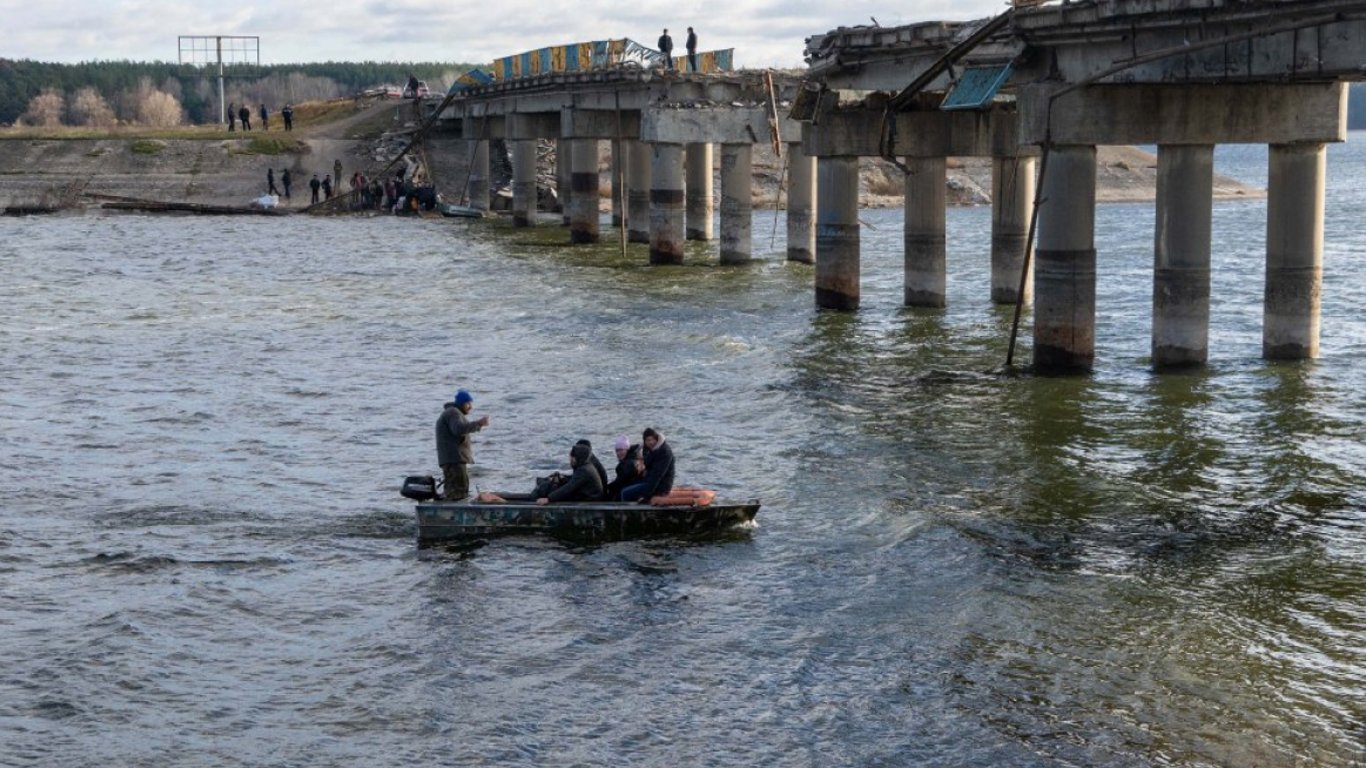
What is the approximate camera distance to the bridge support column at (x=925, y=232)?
52.2 m

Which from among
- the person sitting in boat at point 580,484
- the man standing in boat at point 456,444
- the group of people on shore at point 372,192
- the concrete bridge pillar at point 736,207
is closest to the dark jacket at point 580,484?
the person sitting in boat at point 580,484

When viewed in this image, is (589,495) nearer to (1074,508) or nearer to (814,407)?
(1074,508)

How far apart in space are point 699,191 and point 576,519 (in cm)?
5573

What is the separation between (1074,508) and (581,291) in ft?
111

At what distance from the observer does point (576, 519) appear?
26781 mm

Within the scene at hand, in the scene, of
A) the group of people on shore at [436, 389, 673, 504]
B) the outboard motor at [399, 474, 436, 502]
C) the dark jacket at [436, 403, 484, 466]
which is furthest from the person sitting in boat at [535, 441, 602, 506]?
the outboard motor at [399, 474, 436, 502]

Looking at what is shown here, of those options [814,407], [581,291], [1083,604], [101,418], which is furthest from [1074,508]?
[581,291]

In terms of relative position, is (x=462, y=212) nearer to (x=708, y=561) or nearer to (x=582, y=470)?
(x=582, y=470)

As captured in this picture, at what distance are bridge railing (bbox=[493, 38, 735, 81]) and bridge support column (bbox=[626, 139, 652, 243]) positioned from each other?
157 inches

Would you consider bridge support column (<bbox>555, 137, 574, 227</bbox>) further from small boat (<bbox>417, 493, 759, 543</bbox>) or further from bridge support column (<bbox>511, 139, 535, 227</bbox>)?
small boat (<bbox>417, 493, 759, 543</bbox>)

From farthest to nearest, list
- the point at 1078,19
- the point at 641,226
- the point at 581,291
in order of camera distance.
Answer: the point at 641,226, the point at 581,291, the point at 1078,19

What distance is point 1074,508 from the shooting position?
1102 inches

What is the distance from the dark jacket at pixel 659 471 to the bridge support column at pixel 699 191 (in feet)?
177

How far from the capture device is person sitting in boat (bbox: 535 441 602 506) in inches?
1062
